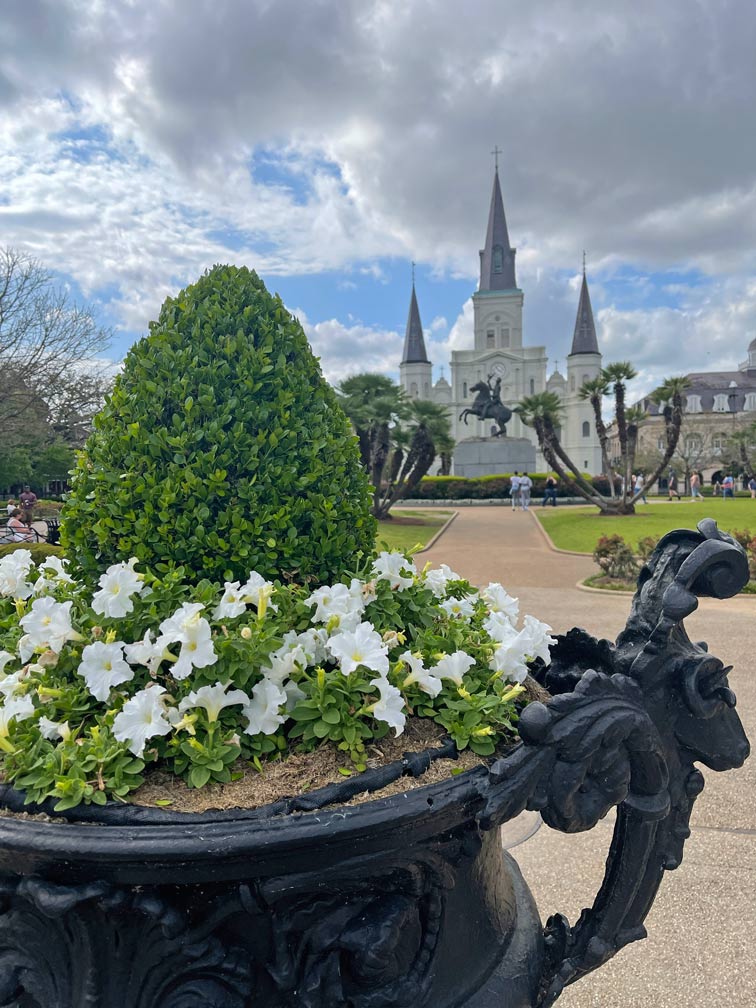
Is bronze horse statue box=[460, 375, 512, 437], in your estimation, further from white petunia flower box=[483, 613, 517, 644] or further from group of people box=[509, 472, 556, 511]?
white petunia flower box=[483, 613, 517, 644]

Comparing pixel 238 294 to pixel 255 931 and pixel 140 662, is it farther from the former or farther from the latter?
pixel 255 931

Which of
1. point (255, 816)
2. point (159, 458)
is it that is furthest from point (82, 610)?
point (255, 816)

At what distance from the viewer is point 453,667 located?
1559 mm

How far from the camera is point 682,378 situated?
75.4 ft

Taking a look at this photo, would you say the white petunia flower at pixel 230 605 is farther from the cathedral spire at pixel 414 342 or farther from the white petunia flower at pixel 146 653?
the cathedral spire at pixel 414 342

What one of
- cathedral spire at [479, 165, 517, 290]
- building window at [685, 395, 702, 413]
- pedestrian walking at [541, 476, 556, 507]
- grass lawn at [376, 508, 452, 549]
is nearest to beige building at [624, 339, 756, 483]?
building window at [685, 395, 702, 413]

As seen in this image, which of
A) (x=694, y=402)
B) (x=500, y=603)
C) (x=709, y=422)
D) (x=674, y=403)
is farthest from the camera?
(x=694, y=402)

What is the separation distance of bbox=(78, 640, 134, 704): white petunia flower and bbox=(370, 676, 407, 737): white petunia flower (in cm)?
54

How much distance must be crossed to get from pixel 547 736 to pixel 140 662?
93 cm

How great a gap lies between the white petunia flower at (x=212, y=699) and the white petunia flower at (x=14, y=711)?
14.3 inches

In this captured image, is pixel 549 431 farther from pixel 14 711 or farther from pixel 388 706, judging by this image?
pixel 14 711

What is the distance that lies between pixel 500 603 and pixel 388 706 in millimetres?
865

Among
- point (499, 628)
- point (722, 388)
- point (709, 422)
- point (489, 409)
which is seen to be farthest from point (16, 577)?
point (722, 388)

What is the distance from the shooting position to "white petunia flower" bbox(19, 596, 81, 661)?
4.99 ft
